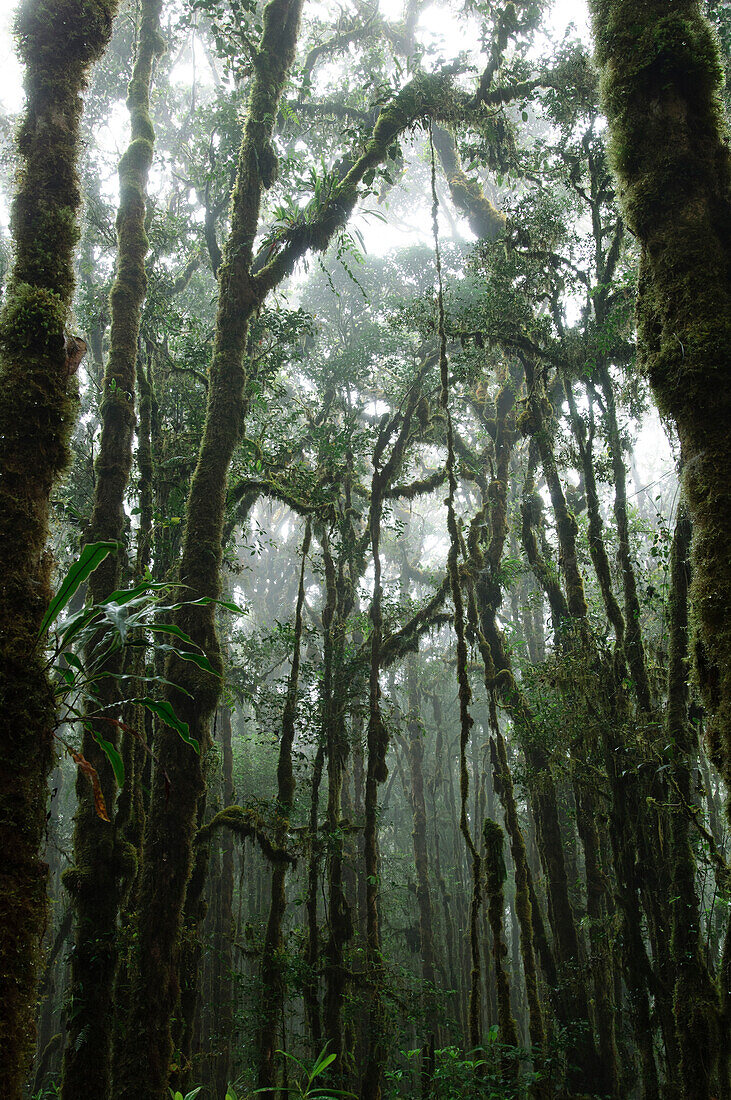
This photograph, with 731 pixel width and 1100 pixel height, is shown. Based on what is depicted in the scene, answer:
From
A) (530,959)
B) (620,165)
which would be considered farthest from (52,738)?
(530,959)

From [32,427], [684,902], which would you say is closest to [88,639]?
[32,427]

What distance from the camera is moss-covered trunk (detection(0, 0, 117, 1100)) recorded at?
5.89 ft

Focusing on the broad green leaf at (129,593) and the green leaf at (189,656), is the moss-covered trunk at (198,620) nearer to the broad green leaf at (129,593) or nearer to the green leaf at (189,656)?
the green leaf at (189,656)

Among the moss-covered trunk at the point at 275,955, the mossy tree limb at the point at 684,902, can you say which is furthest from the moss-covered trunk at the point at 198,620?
the mossy tree limb at the point at 684,902

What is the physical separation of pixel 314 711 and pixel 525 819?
42.6 feet

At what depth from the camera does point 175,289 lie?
972 centimetres

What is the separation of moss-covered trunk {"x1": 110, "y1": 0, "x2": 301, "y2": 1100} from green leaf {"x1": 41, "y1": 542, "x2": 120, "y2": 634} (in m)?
0.68

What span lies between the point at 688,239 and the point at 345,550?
6930mm

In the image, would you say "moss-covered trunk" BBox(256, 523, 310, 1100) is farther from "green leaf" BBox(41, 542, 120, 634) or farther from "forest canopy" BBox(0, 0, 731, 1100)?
"green leaf" BBox(41, 542, 120, 634)

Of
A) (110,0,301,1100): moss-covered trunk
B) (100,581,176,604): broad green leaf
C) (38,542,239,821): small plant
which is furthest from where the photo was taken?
(110,0,301,1100): moss-covered trunk

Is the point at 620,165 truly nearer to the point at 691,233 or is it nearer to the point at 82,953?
the point at 691,233

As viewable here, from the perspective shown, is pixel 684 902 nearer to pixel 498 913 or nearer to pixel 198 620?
pixel 498 913

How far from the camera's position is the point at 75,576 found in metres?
2.10

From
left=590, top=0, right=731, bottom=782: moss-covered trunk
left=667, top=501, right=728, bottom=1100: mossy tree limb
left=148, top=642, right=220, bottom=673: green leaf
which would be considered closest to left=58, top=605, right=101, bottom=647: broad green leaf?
left=148, top=642, right=220, bottom=673: green leaf
